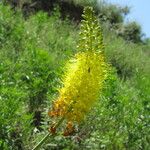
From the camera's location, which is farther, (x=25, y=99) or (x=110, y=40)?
(x=110, y=40)

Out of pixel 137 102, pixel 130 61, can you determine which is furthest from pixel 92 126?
pixel 130 61

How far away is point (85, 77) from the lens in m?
3.41

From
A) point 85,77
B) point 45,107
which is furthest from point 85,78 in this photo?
point 45,107

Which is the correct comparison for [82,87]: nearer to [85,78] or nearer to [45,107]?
[85,78]

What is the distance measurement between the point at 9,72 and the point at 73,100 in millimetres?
2651

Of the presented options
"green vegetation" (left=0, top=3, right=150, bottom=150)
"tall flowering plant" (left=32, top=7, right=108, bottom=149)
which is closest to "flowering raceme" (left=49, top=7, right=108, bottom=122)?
"tall flowering plant" (left=32, top=7, right=108, bottom=149)

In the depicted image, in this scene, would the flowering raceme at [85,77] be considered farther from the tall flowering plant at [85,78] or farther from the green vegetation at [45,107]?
the green vegetation at [45,107]

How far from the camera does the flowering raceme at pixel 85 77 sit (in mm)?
3400

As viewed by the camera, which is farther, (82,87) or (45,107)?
(45,107)

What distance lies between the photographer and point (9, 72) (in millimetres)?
5953

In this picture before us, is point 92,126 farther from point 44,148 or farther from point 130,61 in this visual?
point 130,61

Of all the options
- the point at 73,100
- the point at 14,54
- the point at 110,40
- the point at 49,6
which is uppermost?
the point at 49,6

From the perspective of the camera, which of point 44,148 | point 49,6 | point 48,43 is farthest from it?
point 49,6

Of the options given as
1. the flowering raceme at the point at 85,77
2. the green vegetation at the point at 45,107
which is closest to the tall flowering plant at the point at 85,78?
the flowering raceme at the point at 85,77
